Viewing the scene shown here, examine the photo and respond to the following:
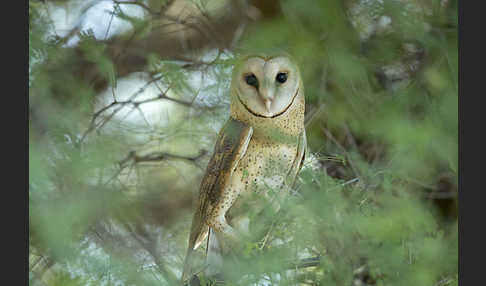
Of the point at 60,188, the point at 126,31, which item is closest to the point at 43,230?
the point at 60,188

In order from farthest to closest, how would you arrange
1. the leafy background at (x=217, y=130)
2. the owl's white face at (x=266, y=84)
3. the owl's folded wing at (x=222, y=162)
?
1. the owl's folded wing at (x=222, y=162)
2. the owl's white face at (x=266, y=84)
3. the leafy background at (x=217, y=130)

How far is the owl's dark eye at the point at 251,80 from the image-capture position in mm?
831

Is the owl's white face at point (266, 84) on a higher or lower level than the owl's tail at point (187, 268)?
higher

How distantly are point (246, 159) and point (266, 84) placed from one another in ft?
0.54

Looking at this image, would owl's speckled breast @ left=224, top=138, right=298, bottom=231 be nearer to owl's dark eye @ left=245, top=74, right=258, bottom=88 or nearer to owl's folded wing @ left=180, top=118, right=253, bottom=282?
owl's folded wing @ left=180, top=118, right=253, bottom=282

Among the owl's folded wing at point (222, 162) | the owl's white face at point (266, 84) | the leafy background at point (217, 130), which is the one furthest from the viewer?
the owl's folded wing at point (222, 162)

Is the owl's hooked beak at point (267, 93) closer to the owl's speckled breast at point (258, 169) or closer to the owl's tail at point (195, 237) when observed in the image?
the owl's speckled breast at point (258, 169)

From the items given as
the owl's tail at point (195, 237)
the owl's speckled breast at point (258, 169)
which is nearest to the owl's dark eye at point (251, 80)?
the owl's speckled breast at point (258, 169)

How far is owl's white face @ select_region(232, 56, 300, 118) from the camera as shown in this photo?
79cm

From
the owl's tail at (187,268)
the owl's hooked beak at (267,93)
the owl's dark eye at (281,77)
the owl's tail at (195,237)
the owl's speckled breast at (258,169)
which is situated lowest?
the owl's tail at (187,268)

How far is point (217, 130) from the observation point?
906mm

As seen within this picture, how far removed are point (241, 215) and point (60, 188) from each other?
0.41m

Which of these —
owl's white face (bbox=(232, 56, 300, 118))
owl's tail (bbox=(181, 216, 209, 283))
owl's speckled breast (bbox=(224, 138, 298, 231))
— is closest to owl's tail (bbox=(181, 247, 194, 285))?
owl's tail (bbox=(181, 216, 209, 283))

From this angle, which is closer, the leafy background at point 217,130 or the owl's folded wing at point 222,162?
the leafy background at point 217,130
